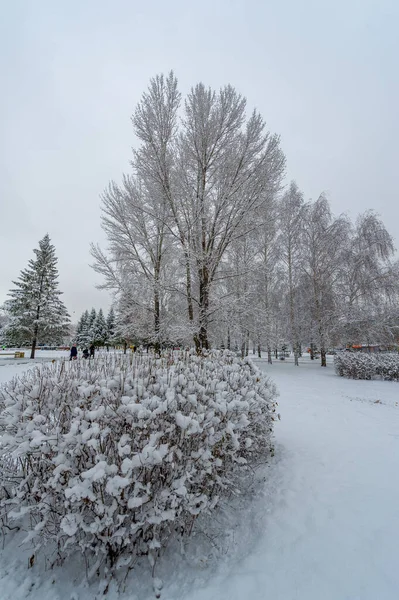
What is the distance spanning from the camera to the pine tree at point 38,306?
2361 centimetres

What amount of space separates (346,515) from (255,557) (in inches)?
36.7

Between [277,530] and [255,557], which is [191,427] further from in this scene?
[277,530]

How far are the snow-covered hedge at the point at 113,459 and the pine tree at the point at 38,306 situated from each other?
82.1 feet

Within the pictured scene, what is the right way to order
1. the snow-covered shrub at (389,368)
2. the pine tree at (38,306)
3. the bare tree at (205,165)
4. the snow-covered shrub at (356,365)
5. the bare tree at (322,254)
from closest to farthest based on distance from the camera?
the bare tree at (205,165) < the snow-covered shrub at (389,368) < the snow-covered shrub at (356,365) < the bare tree at (322,254) < the pine tree at (38,306)

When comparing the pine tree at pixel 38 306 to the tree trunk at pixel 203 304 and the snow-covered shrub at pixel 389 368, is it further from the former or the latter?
the snow-covered shrub at pixel 389 368

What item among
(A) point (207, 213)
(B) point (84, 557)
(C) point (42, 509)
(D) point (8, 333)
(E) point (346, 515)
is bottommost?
(B) point (84, 557)

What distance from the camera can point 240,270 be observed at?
26.2 ft

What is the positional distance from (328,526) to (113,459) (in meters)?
1.88

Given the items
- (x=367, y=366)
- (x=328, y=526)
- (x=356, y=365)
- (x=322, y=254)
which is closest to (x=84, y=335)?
(x=322, y=254)

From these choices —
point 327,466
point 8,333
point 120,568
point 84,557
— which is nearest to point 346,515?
point 327,466

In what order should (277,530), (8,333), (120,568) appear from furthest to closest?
(8,333) → (277,530) → (120,568)

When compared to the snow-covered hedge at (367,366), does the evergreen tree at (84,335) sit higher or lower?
higher

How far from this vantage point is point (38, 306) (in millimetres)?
24266

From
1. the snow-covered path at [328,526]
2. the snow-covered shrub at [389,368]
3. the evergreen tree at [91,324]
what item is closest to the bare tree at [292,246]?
the snow-covered shrub at [389,368]
